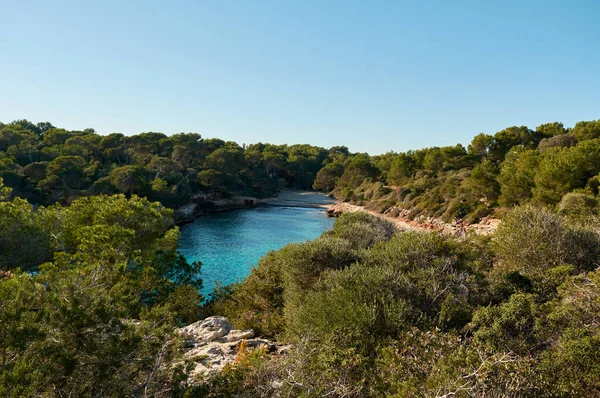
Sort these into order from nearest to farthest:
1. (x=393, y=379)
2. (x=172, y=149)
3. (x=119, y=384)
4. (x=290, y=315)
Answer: (x=119, y=384) → (x=393, y=379) → (x=290, y=315) → (x=172, y=149)

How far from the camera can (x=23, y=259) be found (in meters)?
15.0

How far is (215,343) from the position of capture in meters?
10.6

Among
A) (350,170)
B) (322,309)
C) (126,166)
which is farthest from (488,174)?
(126,166)

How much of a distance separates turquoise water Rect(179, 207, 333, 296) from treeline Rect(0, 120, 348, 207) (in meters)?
7.75

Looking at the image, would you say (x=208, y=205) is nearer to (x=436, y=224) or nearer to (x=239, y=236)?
(x=239, y=236)

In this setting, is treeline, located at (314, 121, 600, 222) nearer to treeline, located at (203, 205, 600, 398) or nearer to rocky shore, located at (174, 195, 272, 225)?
rocky shore, located at (174, 195, 272, 225)

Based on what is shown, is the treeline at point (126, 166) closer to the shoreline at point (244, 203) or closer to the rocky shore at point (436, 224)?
the shoreline at point (244, 203)

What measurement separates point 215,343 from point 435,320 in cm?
630

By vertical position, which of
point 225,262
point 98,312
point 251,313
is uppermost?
point 98,312

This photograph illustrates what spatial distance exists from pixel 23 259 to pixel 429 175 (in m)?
57.1

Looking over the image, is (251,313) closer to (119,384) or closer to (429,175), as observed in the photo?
(119,384)

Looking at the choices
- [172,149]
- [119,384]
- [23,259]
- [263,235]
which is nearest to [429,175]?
[263,235]

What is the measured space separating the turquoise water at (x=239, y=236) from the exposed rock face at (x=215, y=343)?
20.7 ft

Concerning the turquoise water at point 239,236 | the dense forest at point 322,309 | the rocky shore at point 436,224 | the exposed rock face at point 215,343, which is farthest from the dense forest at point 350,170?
the exposed rock face at point 215,343
